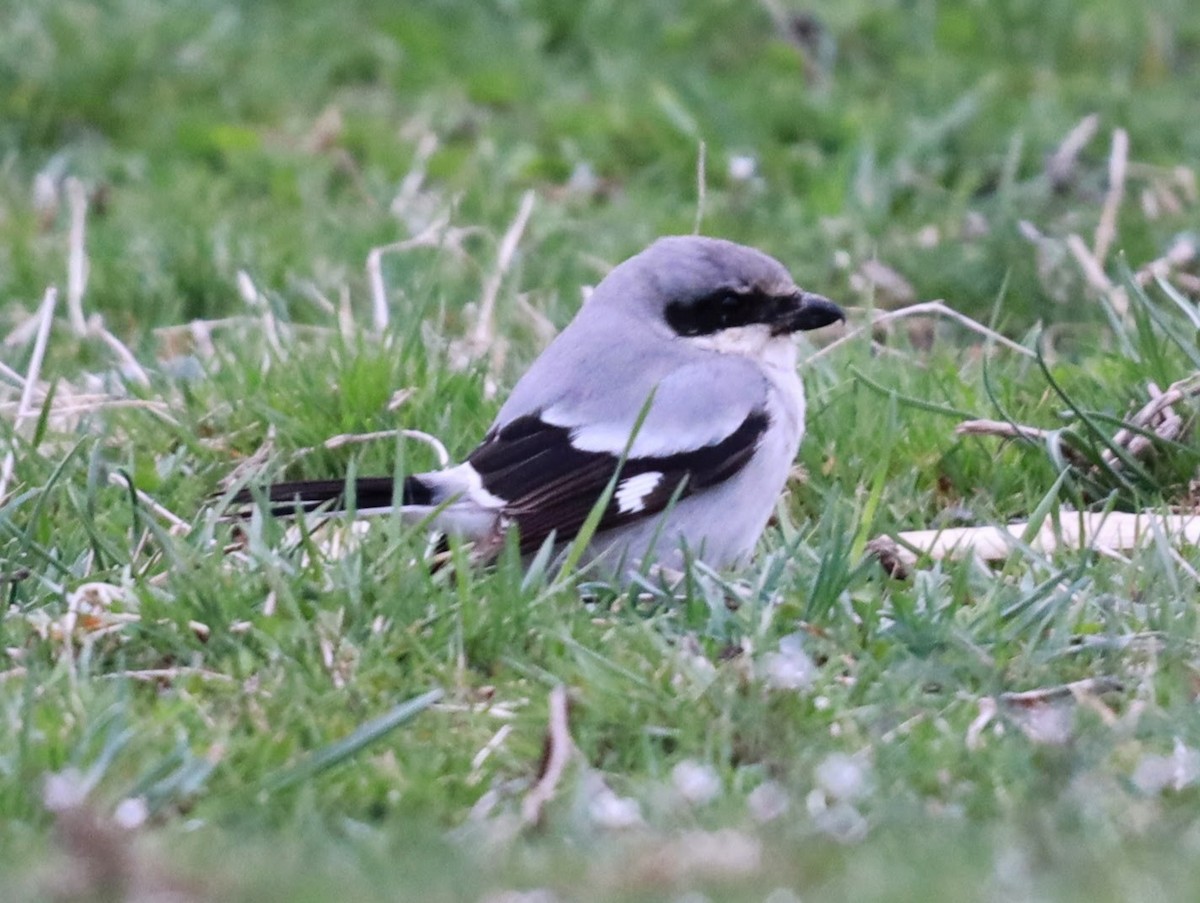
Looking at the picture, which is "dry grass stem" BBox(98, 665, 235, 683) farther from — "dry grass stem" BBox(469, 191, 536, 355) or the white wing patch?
"dry grass stem" BBox(469, 191, 536, 355)

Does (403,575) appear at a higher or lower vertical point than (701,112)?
higher

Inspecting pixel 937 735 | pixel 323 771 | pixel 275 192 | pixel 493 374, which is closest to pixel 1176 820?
pixel 937 735

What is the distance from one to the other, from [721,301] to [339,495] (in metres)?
1.02

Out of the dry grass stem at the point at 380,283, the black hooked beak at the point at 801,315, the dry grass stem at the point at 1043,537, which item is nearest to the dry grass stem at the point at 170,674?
the dry grass stem at the point at 1043,537

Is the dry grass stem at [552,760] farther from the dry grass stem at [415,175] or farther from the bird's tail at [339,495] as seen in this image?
the dry grass stem at [415,175]

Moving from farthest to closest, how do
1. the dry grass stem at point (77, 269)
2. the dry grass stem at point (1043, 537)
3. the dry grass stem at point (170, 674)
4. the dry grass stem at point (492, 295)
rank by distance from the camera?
the dry grass stem at point (77, 269), the dry grass stem at point (492, 295), the dry grass stem at point (1043, 537), the dry grass stem at point (170, 674)

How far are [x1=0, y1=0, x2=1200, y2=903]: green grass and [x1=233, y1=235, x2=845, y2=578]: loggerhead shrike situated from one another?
15 centimetres

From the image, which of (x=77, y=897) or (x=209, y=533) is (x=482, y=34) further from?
(x=77, y=897)

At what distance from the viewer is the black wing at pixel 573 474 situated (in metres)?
3.91

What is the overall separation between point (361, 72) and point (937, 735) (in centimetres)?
571

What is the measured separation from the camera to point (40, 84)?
25.0ft

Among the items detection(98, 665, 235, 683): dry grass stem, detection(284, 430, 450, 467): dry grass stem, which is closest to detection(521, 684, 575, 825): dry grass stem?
detection(98, 665, 235, 683): dry grass stem

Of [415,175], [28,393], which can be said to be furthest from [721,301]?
[415,175]

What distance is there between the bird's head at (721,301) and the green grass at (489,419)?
0.21 m
